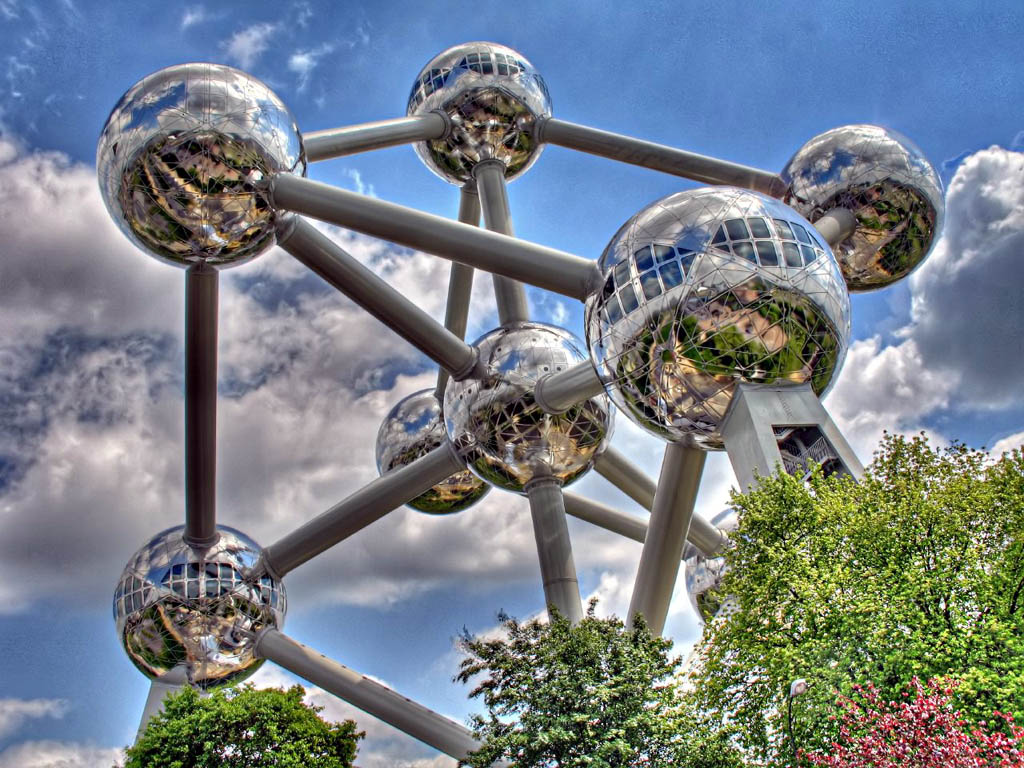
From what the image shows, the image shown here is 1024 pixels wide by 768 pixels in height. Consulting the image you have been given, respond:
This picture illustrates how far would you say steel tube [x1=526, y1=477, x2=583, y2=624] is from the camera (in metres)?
13.4

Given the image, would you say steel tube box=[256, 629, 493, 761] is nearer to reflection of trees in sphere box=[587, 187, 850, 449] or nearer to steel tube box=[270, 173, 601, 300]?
reflection of trees in sphere box=[587, 187, 850, 449]

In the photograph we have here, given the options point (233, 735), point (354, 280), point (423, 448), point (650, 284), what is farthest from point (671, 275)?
point (423, 448)

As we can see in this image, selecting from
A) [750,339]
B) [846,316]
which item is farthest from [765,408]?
[846,316]

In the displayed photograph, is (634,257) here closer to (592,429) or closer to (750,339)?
(750,339)

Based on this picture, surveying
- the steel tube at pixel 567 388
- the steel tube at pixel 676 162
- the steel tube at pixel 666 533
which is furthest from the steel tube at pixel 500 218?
the steel tube at pixel 666 533

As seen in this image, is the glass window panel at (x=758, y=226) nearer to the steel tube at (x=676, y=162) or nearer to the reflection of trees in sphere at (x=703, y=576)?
the steel tube at (x=676, y=162)

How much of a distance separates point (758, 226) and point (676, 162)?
6798 mm

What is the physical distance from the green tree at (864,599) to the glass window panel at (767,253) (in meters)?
2.21

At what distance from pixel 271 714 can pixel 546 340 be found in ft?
26.2

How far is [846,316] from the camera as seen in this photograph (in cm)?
953

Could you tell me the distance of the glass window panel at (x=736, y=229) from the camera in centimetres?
909

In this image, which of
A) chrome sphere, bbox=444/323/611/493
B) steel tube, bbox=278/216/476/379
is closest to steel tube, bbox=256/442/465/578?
chrome sphere, bbox=444/323/611/493

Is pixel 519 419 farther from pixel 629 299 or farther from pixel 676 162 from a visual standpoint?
pixel 676 162

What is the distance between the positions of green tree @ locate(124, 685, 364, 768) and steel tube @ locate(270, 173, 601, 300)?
858 cm
